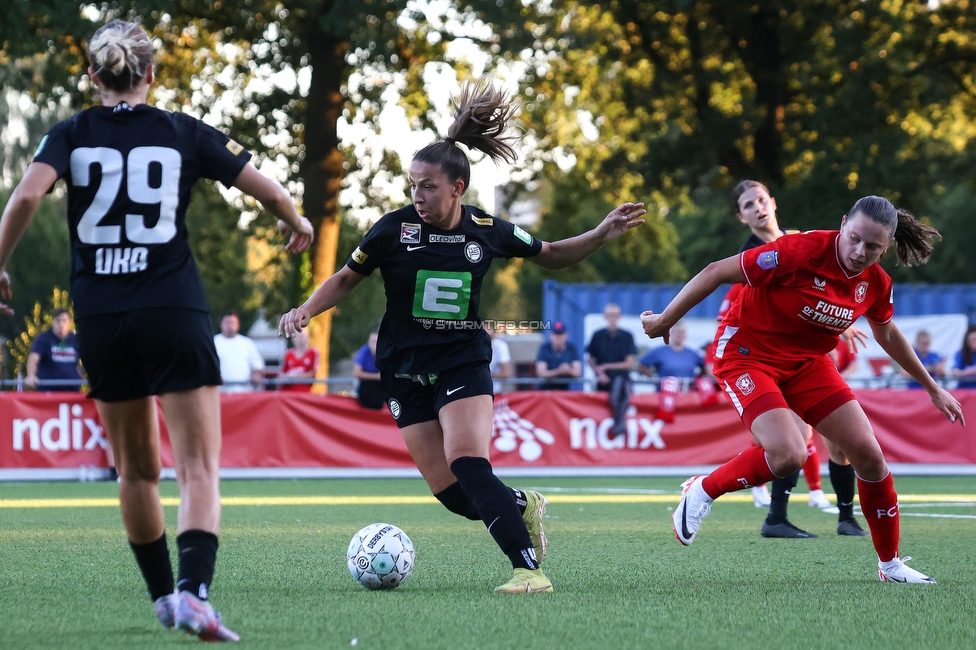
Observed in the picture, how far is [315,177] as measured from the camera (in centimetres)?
2241

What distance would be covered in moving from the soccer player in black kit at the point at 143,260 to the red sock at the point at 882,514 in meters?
3.31

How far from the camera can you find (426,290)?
5.86m

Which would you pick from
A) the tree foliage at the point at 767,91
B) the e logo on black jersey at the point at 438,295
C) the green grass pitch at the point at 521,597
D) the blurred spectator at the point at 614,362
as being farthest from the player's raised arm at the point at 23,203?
the tree foliage at the point at 767,91

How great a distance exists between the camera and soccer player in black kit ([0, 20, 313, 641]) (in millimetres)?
4246

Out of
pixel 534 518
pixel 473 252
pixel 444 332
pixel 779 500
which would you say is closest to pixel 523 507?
pixel 534 518

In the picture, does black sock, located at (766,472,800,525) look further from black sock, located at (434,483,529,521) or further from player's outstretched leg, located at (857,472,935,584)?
black sock, located at (434,483,529,521)

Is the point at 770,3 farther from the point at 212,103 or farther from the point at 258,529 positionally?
the point at 258,529

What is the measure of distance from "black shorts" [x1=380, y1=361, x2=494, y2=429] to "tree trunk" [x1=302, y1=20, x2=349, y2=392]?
16181 millimetres

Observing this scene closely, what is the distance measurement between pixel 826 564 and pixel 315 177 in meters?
16.8

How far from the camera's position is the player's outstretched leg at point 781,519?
8.50 meters

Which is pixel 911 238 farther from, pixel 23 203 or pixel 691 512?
pixel 23 203

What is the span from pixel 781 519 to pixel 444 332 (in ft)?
12.5

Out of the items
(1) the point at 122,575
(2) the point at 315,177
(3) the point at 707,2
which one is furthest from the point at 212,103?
(1) the point at 122,575

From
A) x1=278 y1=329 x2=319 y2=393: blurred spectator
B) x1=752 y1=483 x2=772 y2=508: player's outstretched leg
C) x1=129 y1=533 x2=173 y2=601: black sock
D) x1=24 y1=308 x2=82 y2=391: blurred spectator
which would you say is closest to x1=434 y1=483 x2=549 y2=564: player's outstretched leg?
x1=129 y1=533 x2=173 y2=601: black sock
